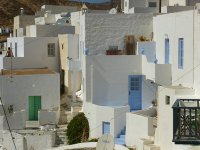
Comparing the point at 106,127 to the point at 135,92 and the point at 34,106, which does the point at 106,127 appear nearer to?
the point at 135,92

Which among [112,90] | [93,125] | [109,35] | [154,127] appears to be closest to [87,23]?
[109,35]

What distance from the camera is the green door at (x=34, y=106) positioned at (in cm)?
2568

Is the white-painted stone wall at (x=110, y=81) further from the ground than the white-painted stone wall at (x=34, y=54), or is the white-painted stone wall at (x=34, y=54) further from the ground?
the white-painted stone wall at (x=34, y=54)

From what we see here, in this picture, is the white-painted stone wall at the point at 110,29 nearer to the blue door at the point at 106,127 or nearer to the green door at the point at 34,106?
the green door at the point at 34,106

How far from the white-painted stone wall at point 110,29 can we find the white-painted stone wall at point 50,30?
319 inches

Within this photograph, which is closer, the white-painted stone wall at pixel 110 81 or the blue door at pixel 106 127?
the blue door at pixel 106 127

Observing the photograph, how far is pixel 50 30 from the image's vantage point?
3203 cm

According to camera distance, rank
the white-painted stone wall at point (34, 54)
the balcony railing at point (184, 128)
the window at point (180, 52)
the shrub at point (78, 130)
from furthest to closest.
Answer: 1. the white-painted stone wall at point (34, 54)
2. the shrub at point (78, 130)
3. the window at point (180, 52)
4. the balcony railing at point (184, 128)

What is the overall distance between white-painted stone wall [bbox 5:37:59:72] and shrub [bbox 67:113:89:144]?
8.11 m

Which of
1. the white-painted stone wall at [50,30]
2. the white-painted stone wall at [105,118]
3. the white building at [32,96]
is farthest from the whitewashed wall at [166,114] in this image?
the white-painted stone wall at [50,30]

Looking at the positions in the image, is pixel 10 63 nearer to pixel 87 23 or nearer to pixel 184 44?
pixel 87 23

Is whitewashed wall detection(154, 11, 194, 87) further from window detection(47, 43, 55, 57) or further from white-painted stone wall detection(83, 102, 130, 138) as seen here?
window detection(47, 43, 55, 57)

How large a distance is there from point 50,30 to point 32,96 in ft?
25.2

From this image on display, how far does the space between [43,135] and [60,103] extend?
21.1 ft
